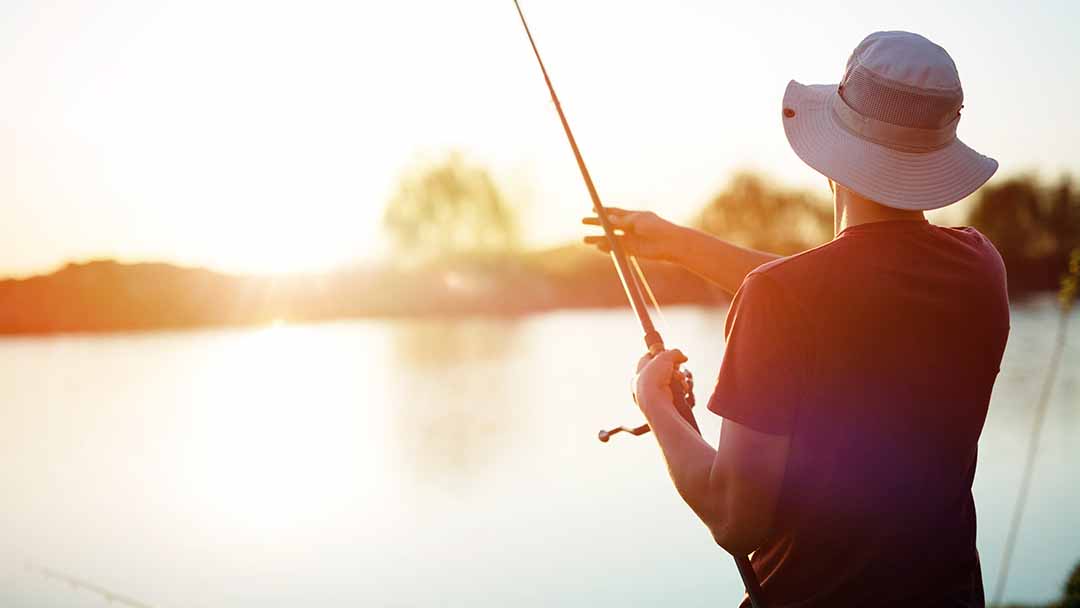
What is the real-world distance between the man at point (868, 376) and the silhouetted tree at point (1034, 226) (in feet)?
36.6

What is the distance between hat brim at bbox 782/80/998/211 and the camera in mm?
1088

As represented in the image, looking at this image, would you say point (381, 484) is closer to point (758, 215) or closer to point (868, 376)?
point (758, 215)

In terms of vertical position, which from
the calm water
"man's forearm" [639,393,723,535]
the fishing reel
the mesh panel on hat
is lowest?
the calm water

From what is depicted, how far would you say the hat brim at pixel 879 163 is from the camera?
1088 mm

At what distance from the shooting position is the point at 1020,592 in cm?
585

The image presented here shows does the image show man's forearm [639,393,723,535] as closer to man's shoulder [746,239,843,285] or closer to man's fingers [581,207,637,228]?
man's shoulder [746,239,843,285]

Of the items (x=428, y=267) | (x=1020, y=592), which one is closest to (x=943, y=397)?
(x=1020, y=592)

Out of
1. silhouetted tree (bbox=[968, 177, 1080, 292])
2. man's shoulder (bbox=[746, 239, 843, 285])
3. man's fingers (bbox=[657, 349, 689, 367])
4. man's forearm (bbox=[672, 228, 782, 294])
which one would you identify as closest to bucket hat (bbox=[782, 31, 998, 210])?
man's shoulder (bbox=[746, 239, 843, 285])

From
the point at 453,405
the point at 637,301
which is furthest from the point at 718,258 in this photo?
the point at 453,405

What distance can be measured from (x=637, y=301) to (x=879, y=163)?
0.72 m

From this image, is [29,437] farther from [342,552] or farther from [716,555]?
[716,555]

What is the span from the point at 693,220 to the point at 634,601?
229 inches

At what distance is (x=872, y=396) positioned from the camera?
1026 mm

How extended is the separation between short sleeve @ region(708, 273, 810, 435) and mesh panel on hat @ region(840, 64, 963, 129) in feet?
1.03
